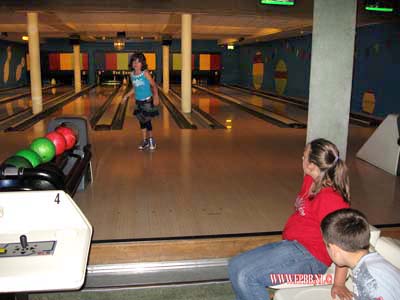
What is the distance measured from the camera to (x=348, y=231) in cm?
164

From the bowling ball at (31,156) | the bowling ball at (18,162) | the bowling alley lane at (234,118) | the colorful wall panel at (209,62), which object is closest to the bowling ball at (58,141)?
the bowling ball at (31,156)

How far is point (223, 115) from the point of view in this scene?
9781mm

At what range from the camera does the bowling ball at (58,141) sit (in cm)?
351

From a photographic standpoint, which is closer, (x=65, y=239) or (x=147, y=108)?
(x=65, y=239)

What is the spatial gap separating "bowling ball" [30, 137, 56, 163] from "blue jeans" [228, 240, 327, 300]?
5.86ft

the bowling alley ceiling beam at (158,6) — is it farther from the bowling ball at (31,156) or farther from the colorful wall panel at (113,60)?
the colorful wall panel at (113,60)

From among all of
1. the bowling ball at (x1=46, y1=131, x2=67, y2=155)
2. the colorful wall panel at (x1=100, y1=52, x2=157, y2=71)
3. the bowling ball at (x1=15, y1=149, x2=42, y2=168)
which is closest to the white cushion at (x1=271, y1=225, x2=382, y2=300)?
the bowling ball at (x1=15, y1=149, x2=42, y2=168)

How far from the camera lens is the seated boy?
1.52 m

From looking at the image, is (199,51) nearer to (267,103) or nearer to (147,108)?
(267,103)

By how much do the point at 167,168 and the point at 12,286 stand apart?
3364 mm

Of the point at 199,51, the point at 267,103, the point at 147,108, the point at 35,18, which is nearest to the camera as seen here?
the point at 147,108

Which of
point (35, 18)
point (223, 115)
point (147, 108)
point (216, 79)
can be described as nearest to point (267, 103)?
point (223, 115)

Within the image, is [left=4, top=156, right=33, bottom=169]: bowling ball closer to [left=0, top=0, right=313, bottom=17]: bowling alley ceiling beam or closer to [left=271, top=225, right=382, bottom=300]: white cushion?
[left=271, top=225, right=382, bottom=300]: white cushion

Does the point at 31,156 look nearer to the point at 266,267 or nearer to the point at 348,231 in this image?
the point at 266,267
